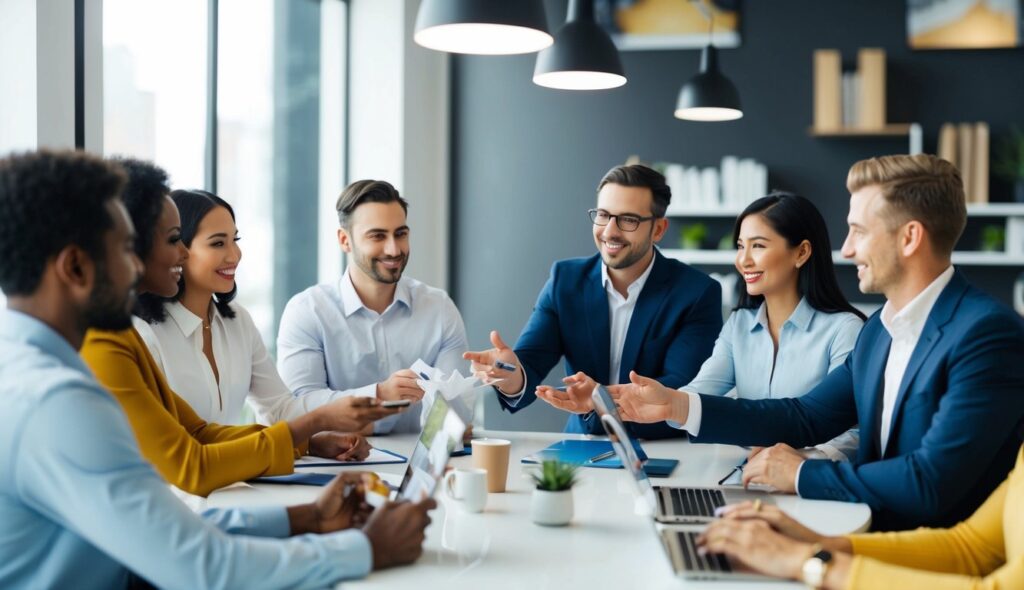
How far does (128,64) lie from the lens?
385 cm

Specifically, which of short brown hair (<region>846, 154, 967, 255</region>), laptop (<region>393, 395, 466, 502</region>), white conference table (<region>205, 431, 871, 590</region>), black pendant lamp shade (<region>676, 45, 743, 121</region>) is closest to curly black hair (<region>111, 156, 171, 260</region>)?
white conference table (<region>205, 431, 871, 590</region>)

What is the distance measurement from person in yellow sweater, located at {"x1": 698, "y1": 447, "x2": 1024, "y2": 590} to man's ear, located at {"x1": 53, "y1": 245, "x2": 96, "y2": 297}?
3.60 ft

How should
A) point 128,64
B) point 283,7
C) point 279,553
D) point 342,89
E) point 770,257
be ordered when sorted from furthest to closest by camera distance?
point 342,89 < point 283,7 < point 128,64 < point 770,257 < point 279,553

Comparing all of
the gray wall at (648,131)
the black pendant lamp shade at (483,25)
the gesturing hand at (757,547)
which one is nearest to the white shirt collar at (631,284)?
the black pendant lamp shade at (483,25)

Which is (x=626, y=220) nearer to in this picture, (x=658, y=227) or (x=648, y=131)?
(x=658, y=227)

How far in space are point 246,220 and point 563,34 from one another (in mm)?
2315

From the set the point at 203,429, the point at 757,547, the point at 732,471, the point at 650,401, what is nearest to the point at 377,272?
the point at 203,429

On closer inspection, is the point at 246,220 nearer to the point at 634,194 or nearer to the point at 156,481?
the point at 634,194

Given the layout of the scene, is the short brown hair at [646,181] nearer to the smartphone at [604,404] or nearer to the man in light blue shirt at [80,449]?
the smartphone at [604,404]

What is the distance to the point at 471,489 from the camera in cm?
195

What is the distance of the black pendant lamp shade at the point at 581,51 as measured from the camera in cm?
314

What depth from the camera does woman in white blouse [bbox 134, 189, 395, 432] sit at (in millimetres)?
2441

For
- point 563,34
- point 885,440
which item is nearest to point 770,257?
point 885,440

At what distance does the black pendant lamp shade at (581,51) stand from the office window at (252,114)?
1623mm
